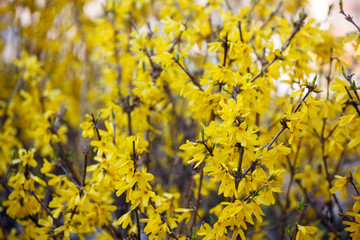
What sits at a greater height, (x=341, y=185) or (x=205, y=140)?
(x=205, y=140)

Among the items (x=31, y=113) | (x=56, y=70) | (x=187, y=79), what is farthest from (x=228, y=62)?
(x=56, y=70)

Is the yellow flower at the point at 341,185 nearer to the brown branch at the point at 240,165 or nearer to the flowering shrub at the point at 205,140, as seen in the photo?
the flowering shrub at the point at 205,140

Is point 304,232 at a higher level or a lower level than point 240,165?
lower

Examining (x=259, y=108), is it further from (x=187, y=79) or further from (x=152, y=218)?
(x=152, y=218)

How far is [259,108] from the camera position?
1.40 meters

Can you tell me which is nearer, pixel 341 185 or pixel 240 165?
pixel 240 165

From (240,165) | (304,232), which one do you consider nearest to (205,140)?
(240,165)

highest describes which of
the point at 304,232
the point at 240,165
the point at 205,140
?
the point at 205,140

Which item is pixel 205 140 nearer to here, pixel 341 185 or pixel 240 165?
pixel 240 165

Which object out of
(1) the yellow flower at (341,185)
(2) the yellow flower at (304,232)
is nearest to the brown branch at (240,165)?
(2) the yellow flower at (304,232)

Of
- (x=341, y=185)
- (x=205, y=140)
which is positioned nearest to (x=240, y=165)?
(x=205, y=140)

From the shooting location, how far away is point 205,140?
118cm

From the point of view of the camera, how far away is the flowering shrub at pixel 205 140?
122cm

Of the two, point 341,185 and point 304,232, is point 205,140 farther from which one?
point 341,185
